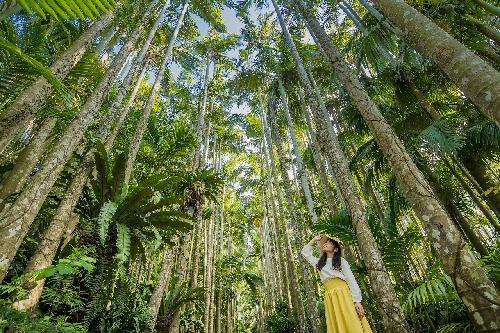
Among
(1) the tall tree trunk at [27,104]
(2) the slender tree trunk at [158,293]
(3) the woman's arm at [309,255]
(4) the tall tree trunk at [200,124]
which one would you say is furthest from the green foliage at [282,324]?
(1) the tall tree trunk at [27,104]

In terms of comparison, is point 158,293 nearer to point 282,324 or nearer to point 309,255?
point 309,255

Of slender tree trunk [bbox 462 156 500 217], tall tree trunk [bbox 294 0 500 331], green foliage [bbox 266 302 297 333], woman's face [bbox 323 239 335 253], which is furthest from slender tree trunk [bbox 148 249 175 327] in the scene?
green foliage [bbox 266 302 297 333]

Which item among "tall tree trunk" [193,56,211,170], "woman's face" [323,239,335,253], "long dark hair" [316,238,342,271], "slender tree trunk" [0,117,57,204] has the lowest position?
"long dark hair" [316,238,342,271]

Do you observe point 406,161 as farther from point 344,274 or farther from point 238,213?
point 238,213

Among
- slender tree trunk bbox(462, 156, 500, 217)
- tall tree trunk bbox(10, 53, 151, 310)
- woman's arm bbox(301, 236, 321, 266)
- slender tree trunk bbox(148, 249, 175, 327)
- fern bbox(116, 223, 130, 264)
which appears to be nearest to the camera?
tall tree trunk bbox(10, 53, 151, 310)

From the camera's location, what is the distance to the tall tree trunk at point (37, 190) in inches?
106

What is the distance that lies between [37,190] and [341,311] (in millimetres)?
3501

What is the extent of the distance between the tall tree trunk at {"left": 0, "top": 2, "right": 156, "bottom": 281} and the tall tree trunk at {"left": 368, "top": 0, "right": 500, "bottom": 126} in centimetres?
365

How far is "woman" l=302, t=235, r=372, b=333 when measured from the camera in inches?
133

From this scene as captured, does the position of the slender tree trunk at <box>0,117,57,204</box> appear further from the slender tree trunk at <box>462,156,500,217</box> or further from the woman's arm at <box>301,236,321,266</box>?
the slender tree trunk at <box>462,156,500,217</box>

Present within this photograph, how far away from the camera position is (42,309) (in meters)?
5.03

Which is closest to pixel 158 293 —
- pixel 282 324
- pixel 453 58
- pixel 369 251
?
pixel 369 251

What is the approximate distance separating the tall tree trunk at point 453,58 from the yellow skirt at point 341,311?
7.70ft

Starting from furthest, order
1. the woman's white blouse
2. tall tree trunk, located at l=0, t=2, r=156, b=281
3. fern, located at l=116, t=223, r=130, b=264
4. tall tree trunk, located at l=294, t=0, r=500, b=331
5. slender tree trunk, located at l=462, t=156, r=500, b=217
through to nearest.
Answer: slender tree trunk, located at l=462, t=156, r=500, b=217 → fern, located at l=116, t=223, r=130, b=264 → the woman's white blouse → tall tree trunk, located at l=0, t=2, r=156, b=281 → tall tree trunk, located at l=294, t=0, r=500, b=331
